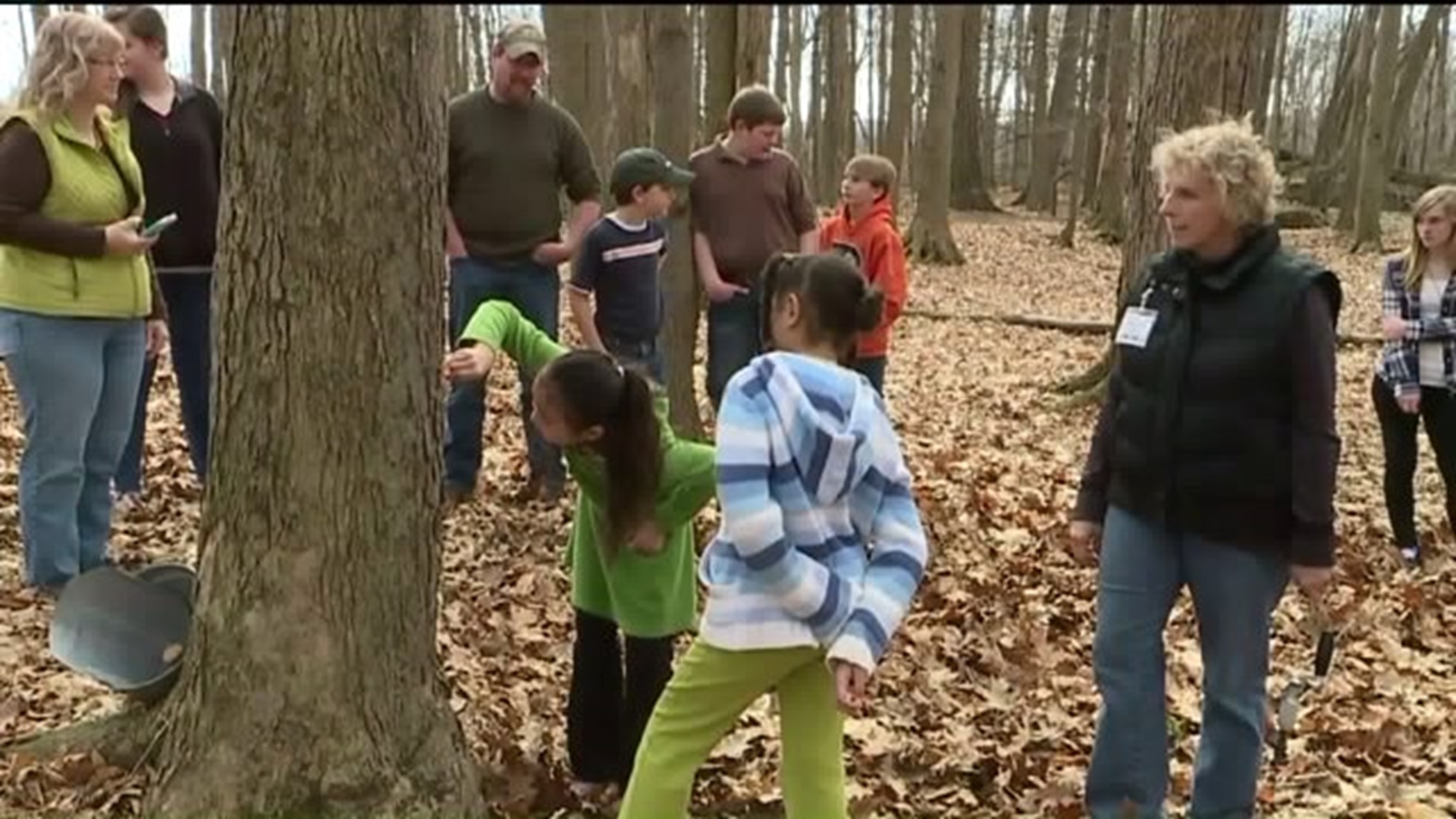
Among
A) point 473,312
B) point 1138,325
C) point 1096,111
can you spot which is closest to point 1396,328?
point 1138,325

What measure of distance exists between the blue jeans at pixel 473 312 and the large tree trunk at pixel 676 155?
1.95 ft

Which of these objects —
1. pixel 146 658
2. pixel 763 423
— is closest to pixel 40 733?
pixel 146 658

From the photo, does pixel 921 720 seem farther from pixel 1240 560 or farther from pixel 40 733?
pixel 40 733

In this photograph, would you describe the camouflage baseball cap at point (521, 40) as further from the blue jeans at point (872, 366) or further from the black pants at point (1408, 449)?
the black pants at point (1408, 449)

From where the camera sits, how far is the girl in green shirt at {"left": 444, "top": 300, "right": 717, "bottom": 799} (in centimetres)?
347

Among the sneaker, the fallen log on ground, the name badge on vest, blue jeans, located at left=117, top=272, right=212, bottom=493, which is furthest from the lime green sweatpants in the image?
the fallen log on ground

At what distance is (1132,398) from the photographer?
3623mm

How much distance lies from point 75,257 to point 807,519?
2964 mm

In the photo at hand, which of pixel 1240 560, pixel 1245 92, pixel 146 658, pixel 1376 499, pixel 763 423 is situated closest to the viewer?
pixel 763 423

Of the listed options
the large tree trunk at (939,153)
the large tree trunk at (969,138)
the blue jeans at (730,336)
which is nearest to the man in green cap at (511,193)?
the blue jeans at (730,336)

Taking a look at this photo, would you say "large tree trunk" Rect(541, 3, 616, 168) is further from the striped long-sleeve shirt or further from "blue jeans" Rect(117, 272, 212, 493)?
the striped long-sleeve shirt

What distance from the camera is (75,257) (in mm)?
4762

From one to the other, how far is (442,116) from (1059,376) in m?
8.88

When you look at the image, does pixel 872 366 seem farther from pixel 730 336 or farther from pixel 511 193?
pixel 511 193
